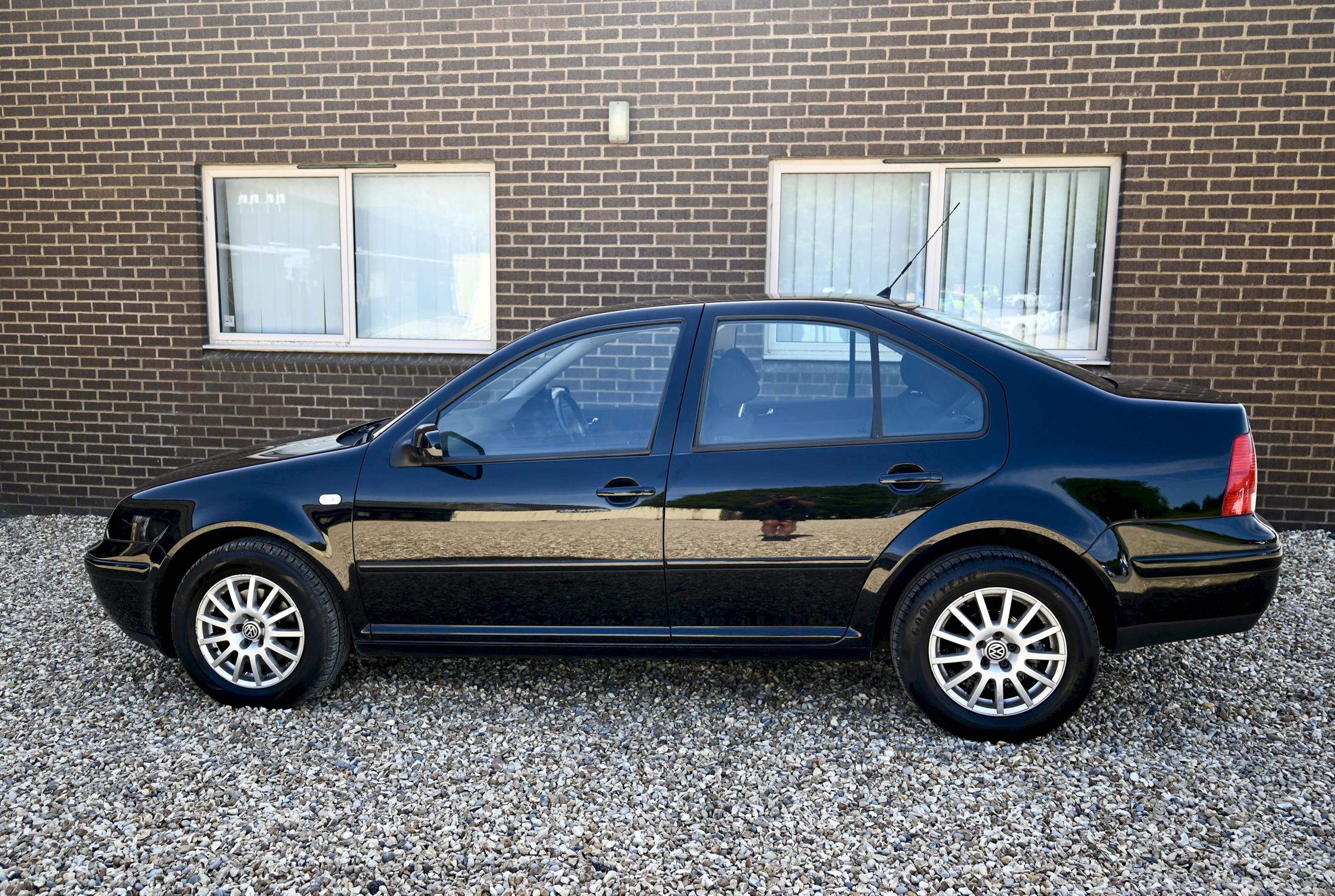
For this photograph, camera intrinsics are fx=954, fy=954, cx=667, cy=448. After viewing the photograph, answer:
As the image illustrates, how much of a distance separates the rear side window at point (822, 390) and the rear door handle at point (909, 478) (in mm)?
144

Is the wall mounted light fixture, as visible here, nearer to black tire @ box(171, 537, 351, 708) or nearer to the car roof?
the car roof

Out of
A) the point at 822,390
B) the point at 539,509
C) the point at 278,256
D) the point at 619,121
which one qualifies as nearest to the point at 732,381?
the point at 822,390

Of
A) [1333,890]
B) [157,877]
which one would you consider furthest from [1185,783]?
[157,877]

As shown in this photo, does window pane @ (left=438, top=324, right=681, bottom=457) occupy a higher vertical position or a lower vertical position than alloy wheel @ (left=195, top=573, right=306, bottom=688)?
higher

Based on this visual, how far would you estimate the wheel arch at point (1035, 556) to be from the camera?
3369mm

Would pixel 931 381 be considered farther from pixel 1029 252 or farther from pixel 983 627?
pixel 1029 252

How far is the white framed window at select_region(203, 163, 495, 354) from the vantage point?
711 centimetres

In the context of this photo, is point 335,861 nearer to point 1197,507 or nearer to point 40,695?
point 40,695

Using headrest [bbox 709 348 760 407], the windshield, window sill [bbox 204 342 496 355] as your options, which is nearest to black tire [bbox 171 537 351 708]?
headrest [bbox 709 348 760 407]

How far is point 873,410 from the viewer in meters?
3.48

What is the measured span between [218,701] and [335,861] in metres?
1.37

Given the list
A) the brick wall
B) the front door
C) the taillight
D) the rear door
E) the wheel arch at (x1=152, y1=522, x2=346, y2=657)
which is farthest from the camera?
the brick wall

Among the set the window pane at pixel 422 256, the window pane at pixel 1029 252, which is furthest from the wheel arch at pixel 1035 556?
the window pane at pixel 422 256

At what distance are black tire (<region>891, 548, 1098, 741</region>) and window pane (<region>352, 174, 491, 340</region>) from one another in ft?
15.0
